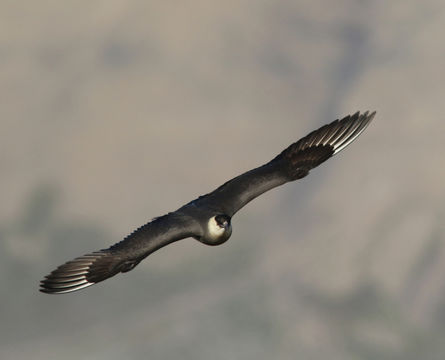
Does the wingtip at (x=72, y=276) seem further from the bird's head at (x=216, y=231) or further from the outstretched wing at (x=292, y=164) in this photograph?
the outstretched wing at (x=292, y=164)

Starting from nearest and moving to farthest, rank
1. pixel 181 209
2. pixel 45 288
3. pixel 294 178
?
1. pixel 45 288
2. pixel 181 209
3. pixel 294 178

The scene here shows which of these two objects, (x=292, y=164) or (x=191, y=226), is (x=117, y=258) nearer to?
(x=191, y=226)

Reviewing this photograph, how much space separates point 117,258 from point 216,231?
2898 millimetres

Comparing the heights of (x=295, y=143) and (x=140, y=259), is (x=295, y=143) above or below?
above

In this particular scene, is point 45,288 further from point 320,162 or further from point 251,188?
point 320,162

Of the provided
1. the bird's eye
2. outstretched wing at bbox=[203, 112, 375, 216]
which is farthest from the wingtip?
outstretched wing at bbox=[203, 112, 375, 216]

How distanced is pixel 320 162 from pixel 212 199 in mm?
4179

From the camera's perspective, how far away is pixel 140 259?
28.6 meters

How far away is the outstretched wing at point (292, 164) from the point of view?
30.8 m

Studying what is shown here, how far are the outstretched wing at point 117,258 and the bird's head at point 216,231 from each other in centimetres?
41

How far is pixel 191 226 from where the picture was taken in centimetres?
2927

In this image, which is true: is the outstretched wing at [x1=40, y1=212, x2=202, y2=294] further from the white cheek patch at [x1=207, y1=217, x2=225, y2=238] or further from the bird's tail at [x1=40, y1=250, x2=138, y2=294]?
the white cheek patch at [x1=207, y1=217, x2=225, y2=238]

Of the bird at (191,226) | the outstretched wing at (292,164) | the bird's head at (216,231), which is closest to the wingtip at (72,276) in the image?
the bird at (191,226)

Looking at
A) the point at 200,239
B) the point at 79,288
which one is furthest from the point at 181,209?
the point at 79,288
